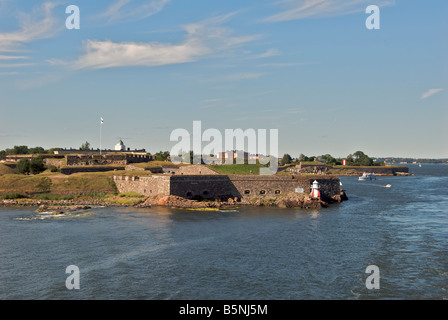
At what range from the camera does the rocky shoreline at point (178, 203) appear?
5441 centimetres

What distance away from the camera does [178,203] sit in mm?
54938

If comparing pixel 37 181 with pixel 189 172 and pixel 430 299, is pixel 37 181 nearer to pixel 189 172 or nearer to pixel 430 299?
pixel 189 172

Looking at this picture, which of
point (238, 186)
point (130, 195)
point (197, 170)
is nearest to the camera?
point (238, 186)

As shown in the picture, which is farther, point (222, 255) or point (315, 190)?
point (315, 190)

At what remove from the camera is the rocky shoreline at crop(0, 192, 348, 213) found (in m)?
54.4

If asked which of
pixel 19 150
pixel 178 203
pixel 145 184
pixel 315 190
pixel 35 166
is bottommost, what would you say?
pixel 178 203

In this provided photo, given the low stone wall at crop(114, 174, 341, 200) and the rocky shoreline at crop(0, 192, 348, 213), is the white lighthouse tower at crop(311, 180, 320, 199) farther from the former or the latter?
the rocky shoreline at crop(0, 192, 348, 213)

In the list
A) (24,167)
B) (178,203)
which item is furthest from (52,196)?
(24,167)

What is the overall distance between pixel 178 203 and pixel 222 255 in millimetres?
25808

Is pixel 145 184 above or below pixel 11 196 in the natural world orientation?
above

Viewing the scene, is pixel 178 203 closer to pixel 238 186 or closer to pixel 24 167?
pixel 238 186

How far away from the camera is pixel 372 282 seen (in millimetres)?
24234

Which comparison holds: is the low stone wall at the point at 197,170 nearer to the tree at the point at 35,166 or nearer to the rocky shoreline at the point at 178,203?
the rocky shoreline at the point at 178,203
